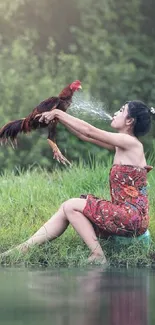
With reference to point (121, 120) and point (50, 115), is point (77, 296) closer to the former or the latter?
A: point (50, 115)

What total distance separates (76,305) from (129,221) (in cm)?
218

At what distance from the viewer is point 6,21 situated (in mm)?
15570

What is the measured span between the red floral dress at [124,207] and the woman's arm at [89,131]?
0.57 ft

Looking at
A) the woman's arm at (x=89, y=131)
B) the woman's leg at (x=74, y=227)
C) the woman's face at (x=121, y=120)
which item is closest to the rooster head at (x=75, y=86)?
the woman's arm at (x=89, y=131)

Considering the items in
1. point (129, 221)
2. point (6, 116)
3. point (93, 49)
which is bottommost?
point (129, 221)

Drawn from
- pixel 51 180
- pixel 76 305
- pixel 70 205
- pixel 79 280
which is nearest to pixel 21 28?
pixel 51 180

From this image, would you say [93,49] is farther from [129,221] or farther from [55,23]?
[129,221]

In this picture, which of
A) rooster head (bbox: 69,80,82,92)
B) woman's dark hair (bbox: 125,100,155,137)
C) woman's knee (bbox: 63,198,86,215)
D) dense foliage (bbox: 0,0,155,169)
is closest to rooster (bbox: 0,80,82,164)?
rooster head (bbox: 69,80,82,92)

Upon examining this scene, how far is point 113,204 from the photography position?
26.7 ft

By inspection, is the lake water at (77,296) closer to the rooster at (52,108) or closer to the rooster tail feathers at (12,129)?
the rooster at (52,108)

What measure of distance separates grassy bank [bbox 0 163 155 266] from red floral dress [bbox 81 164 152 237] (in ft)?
0.58

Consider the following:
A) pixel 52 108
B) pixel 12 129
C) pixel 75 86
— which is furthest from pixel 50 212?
pixel 75 86

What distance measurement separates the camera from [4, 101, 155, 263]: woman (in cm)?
805

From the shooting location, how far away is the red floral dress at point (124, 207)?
8055 millimetres
